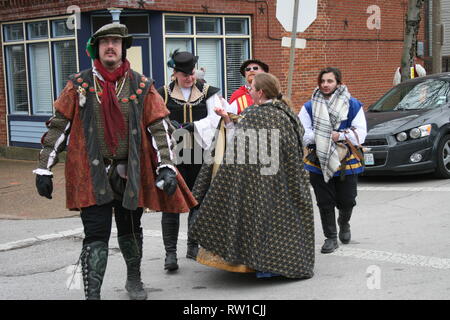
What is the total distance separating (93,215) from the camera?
4.93 meters

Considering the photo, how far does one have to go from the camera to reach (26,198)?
1069 cm

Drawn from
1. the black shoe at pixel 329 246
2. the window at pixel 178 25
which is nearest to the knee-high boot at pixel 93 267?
the black shoe at pixel 329 246

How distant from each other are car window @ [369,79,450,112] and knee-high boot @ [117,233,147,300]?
7364mm

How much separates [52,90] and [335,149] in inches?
370

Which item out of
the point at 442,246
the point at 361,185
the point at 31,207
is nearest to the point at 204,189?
the point at 442,246

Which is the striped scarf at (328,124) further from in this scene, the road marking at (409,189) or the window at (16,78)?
the window at (16,78)

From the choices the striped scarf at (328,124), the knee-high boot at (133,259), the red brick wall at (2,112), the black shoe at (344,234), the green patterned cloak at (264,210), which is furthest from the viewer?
the red brick wall at (2,112)

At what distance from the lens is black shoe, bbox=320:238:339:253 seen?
22.0 ft

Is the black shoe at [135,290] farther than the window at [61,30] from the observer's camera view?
No

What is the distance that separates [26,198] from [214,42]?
20.0 ft

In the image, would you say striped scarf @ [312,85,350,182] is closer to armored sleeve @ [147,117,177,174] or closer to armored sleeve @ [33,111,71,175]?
armored sleeve @ [147,117,177,174]

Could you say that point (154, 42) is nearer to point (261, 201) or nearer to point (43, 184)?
point (261, 201)

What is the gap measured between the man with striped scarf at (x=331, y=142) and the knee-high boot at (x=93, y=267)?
8.51 feet

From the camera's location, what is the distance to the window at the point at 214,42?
1432 centimetres
